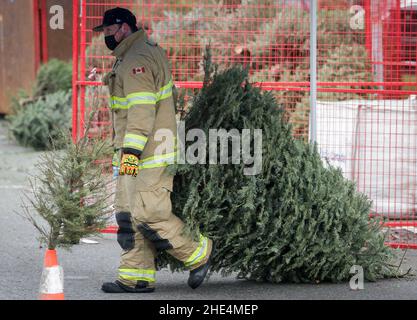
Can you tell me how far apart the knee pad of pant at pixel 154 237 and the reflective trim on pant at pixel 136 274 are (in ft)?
0.80

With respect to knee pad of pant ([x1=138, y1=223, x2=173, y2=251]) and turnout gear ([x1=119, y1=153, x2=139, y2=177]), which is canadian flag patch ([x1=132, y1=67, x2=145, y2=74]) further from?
knee pad of pant ([x1=138, y1=223, x2=173, y2=251])

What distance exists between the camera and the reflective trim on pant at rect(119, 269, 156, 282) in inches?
258

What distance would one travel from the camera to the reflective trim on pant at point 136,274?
6555mm

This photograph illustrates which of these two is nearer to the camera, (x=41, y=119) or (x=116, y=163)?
(x=116, y=163)

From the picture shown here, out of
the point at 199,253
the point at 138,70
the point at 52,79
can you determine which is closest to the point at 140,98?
the point at 138,70

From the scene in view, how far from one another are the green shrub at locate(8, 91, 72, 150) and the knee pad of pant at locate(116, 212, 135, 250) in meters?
8.05

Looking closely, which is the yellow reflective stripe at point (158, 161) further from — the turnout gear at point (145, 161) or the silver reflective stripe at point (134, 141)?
the silver reflective stripe at point (134, 141)

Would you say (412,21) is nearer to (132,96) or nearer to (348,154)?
(348,154)

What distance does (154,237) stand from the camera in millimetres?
6410

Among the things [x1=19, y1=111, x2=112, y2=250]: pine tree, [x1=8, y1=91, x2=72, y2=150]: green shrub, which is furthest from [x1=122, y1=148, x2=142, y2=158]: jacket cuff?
[x1=8, y1=91, x2=72, y2=150]: green shrub

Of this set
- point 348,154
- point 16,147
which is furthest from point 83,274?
point 16,147

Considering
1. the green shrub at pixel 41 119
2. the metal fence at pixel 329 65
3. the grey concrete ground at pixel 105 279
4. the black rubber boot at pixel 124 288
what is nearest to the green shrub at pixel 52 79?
the green shrub at pixel 41 119

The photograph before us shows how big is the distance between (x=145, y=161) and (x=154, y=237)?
1.67 feet

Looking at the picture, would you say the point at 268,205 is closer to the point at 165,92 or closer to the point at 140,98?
the point at 165,92
